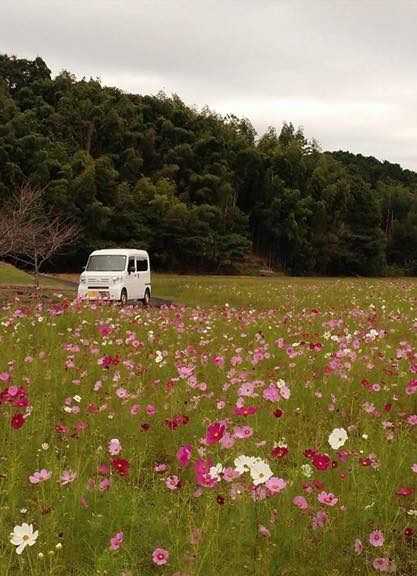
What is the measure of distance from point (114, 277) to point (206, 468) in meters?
18.4

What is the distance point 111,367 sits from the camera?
239 inches

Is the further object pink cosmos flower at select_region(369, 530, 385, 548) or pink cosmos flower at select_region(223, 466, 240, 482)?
pink cosmos flower at select_region(223, 466, 240, 482)

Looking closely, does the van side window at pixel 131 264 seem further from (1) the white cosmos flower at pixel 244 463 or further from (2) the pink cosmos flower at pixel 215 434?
(1) the white cosmos flower at pixel 244 463

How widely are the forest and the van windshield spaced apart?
33549mm

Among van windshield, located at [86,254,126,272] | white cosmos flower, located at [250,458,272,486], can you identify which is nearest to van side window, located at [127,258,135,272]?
van windshield, located at [86,254,126,272]

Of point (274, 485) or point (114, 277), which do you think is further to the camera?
point (114, 277)

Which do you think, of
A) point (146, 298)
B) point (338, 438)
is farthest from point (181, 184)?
point (338, 438)

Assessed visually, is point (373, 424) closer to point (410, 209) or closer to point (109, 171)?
point (109, 171)

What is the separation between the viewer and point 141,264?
76.7 ft

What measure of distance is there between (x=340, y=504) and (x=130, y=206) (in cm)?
6022

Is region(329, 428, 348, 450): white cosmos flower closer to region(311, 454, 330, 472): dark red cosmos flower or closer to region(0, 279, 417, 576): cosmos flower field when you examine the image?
region(0, 279, 417, 576): cosmos flower field

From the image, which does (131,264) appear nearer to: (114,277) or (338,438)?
(114,277)

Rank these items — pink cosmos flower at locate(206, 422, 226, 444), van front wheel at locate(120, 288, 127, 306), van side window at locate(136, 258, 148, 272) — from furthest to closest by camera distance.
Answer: van side window at locate(136, 258, 148, 272) < van front wheel at locate(120, 288, 127, 306) < pink cosmos flower at locate(206, 422, 226, 444)

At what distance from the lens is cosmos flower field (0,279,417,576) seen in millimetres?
2662
